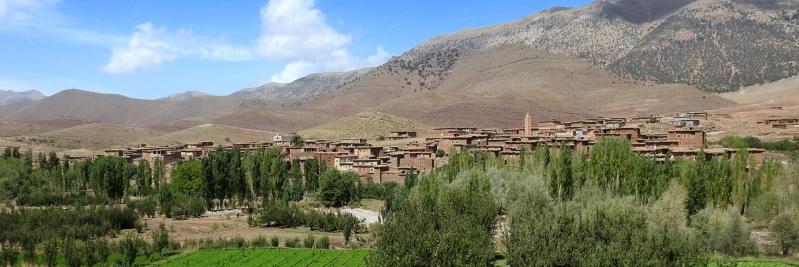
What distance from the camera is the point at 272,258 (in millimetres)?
29125

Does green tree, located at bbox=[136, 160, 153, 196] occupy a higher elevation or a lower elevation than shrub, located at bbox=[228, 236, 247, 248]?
higher

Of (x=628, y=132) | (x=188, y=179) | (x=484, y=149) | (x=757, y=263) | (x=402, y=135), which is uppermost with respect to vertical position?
(x=628, y=132)

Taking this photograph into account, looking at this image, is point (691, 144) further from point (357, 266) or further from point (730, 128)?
point (357, 266)

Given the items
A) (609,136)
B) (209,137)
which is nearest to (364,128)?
(209,137)

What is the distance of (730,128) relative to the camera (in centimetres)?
6562

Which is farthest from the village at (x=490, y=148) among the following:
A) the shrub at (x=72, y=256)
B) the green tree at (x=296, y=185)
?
the shrub at (x=72, y=256)

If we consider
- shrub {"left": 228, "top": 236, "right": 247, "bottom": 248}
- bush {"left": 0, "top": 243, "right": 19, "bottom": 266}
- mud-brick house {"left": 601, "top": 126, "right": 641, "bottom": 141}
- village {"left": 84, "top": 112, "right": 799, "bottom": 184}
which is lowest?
shrub {"left": 228, "top": 236, "right": 247, "bottom": 248}

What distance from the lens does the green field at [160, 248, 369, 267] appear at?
2777 centimetres

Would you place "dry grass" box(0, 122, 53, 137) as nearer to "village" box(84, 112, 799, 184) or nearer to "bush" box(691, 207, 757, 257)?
"village" box(84, 112, 799, 184)

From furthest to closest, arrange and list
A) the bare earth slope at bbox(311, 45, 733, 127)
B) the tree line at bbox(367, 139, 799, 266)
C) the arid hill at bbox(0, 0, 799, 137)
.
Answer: the arid hill at bbox(0, 0, 799, 137) < the bare earth slope at bbox(311, 45, 733, 127) < the tree line at bbox(367, 139, 799, 266)

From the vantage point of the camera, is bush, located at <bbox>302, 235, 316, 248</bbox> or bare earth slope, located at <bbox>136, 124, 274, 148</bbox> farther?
bare earth slope, located at <bbox>136, 124, 274, 148</bbox>

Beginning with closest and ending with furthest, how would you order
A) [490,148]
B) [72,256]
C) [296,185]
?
[72,256], [296,185], [490,148]

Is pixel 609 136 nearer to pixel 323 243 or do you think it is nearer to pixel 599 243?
pixel 323 243

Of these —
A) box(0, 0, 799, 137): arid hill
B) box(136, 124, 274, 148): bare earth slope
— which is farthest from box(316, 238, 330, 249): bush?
box(0, 0, 799, 137): arid hill
